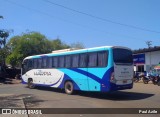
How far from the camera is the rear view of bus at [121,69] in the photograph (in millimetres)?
15770

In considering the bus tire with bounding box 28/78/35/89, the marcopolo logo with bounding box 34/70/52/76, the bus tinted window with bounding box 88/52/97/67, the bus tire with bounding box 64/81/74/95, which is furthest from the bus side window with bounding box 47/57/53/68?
the bus tinted window with bounding box 88/52/97/67

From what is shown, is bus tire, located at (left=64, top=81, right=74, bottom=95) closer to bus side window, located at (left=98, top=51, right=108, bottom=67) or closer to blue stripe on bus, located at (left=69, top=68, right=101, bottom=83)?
blue stripe on bus, located at (left=69, top=68, right=101, bottom=83)

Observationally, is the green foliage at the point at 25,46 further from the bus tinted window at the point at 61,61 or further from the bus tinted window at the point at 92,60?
the bus tinted window at the point at 92,60

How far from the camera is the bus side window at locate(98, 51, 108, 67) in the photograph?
15.8 meters

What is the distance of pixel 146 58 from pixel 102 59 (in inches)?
792

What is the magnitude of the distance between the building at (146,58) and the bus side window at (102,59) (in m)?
17.1

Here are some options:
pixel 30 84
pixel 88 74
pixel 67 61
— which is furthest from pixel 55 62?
pixel 30 84

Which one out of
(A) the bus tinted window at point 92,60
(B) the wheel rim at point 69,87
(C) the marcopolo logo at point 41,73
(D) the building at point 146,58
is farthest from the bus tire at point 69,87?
(D) the building at point 146,58

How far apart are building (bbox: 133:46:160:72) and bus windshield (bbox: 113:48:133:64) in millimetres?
15690

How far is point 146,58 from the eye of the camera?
3503cm

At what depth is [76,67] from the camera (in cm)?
1839

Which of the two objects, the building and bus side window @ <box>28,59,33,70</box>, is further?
the building

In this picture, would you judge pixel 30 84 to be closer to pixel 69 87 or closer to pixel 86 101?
pixel 69 87

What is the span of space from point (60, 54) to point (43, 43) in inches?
1179
